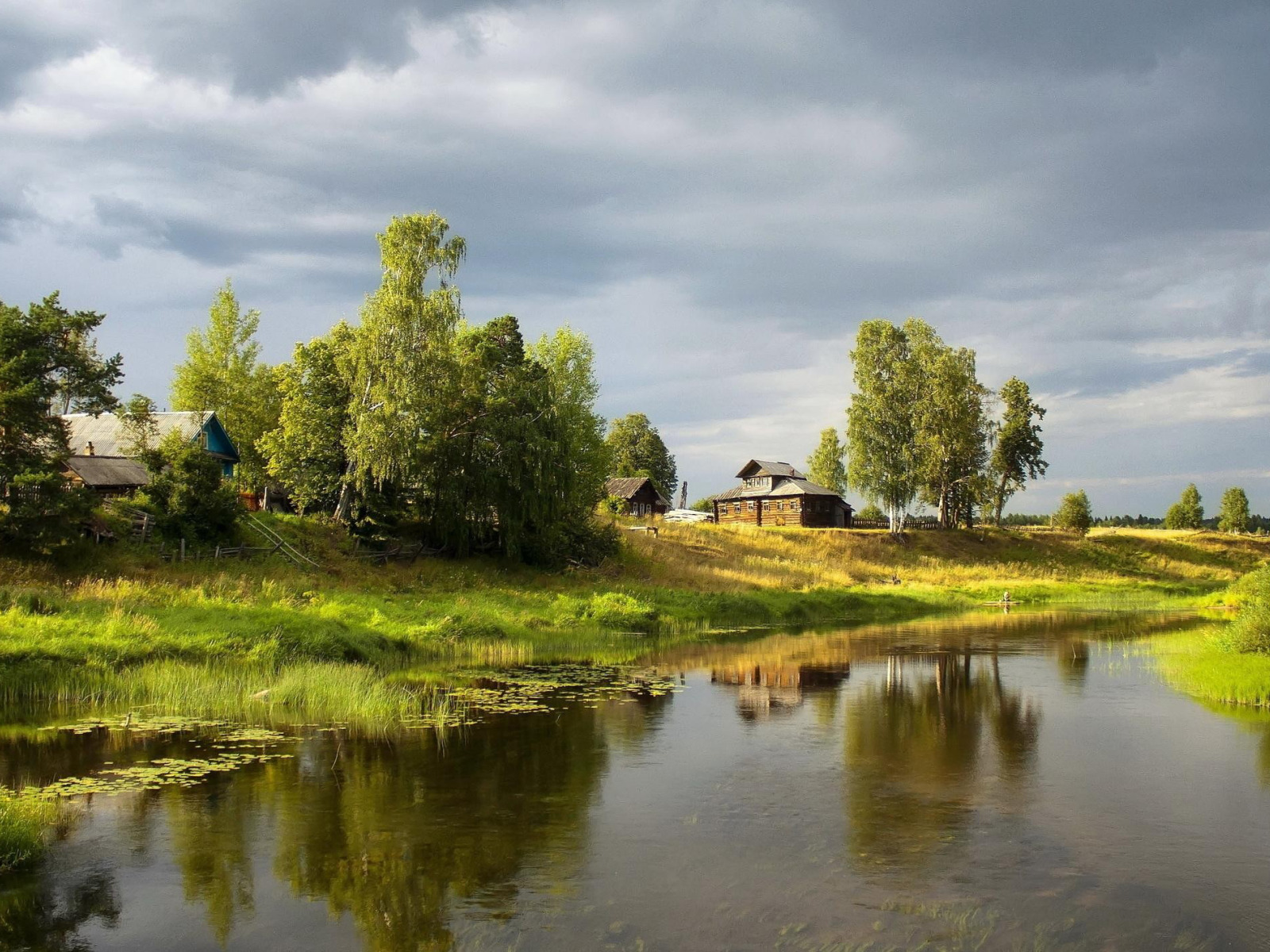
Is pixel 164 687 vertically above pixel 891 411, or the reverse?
pixel 891 411

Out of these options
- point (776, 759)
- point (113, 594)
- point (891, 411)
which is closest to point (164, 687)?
point (113, 594)

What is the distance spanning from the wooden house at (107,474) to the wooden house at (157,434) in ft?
7.11

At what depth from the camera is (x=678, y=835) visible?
1366 cm

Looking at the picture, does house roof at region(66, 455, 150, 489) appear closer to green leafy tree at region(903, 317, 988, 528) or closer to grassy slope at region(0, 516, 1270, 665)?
grassy slope at region(0, 516, 1270, 665)

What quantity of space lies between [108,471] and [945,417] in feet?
200

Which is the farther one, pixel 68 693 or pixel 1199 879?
pixel 68 693

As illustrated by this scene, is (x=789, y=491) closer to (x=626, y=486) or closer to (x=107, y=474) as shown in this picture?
(x=626, y=486)

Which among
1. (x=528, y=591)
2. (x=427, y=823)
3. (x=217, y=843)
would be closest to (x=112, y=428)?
(x=528, y=591)

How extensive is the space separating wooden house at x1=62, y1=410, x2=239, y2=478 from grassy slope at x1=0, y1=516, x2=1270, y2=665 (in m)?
10.2

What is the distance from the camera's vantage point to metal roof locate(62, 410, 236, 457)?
47344mm

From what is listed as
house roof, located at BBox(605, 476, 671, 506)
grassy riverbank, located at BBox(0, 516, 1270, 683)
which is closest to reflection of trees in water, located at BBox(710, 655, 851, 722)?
grassy riverbank, located at BBox(0, 516, 1270, 683)

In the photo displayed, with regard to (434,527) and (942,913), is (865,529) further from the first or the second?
(942,913)

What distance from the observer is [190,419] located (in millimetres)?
50375

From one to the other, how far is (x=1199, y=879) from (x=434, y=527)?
4027 cm
